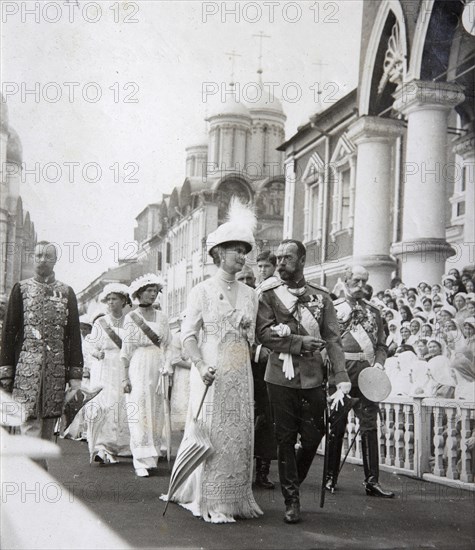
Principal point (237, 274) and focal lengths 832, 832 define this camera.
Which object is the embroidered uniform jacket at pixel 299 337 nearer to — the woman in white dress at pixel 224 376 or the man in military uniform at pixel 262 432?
the woman in white dress at pixel 224 376

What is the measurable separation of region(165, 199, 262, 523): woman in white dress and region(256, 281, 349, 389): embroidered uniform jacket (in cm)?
9

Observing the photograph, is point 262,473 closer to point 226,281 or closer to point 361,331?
point 361,331

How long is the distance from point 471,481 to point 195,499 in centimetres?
214

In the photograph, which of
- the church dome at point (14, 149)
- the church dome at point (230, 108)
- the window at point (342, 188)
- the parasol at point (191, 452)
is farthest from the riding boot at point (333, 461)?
the church dome at point (14, 149)

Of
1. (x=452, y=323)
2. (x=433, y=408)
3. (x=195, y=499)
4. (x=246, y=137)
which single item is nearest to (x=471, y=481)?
(x=433, y=408)

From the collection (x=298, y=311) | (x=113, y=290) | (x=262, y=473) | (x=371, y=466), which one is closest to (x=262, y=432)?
(x=262, y=473)

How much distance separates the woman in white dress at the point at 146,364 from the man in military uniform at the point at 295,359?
1924mm

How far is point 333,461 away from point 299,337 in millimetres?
1423

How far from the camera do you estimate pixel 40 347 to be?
194 inches

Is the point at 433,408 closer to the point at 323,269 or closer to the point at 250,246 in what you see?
the point at 323,269

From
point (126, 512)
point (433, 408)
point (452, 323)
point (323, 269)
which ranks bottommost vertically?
point (126, 512)

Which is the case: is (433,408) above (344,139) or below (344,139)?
below

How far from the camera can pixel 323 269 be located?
706 cm

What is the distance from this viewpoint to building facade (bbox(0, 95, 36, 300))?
18.5 feet
